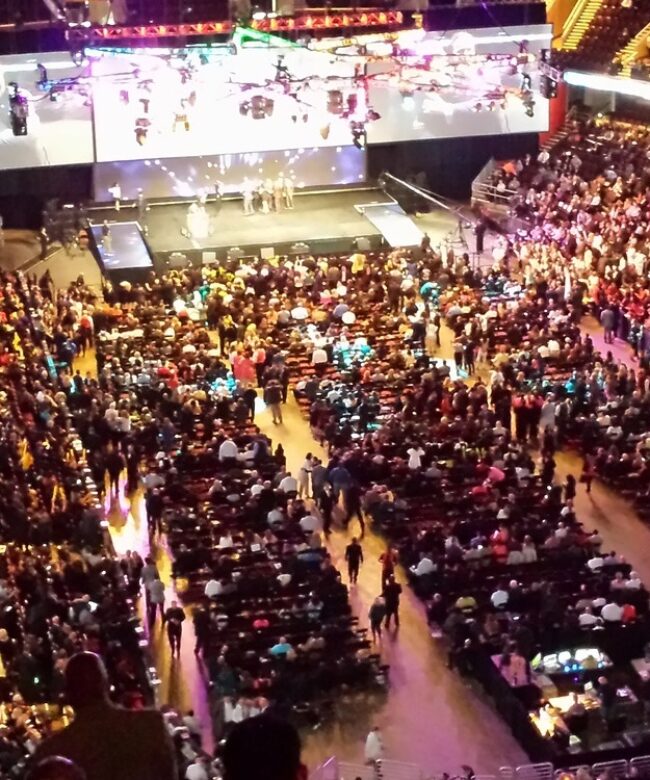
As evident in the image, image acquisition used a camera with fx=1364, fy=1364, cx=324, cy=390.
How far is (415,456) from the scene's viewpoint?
69.8 feet

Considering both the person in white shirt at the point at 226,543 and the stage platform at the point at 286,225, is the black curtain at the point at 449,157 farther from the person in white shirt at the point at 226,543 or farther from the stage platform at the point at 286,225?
the person in white shirt at the point at 226,543

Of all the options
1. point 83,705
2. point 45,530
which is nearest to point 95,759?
point 83,705

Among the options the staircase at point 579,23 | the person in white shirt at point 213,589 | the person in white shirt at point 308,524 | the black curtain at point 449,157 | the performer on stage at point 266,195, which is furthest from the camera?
the staircase at point 579,23

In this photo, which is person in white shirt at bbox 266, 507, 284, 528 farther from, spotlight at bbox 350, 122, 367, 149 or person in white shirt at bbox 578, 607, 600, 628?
spotlight at bbox 350, 122, 367, 149

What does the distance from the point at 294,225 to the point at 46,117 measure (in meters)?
7.22

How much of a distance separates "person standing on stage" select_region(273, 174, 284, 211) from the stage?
0.40 metres

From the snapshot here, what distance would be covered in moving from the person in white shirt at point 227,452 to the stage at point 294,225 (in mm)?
12334

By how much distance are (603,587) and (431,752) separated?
3728 mm

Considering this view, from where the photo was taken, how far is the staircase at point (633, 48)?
38906 millimetres

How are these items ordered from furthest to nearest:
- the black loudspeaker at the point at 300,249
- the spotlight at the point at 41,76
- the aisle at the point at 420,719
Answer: the black loudspeaker at the point at 300,249 < the spotlight at the point at 41,76 < the aisle at the point at 420,719

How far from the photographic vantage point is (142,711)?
12.1 feet

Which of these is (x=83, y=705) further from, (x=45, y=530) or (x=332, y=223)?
(x=332, y=223)

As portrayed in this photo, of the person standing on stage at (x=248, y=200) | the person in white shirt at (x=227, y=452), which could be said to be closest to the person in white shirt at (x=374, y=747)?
the person in white shirt at (x=227, y=452)

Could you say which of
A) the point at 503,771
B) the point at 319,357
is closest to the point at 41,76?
the point at 319,357
